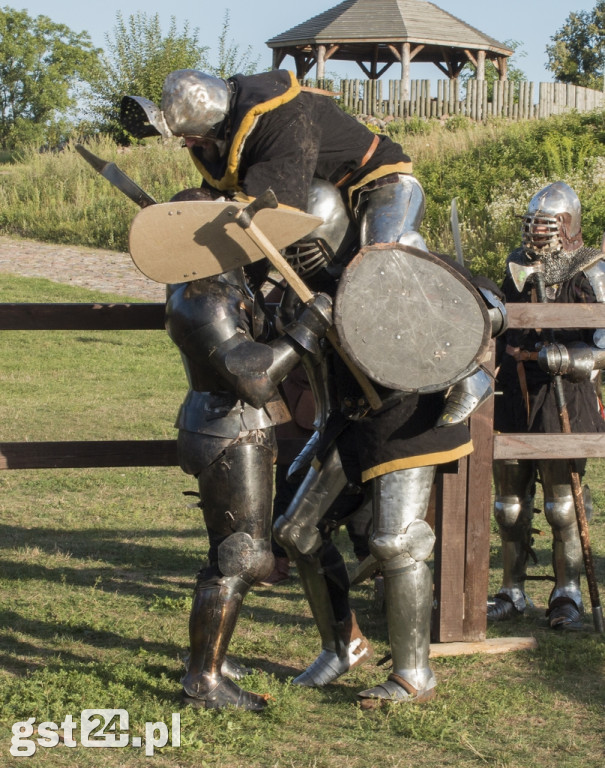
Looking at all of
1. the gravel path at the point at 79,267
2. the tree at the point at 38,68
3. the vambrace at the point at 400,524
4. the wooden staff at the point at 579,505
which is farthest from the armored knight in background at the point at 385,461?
the tree at the point at 38,68

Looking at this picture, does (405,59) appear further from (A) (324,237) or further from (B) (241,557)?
(B) (241,557)

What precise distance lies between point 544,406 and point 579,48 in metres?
47.4

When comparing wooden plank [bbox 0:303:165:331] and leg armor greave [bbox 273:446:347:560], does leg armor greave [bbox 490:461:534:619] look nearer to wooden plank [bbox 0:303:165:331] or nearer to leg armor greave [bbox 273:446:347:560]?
leg armor greave [bbox 273:446:347:560]

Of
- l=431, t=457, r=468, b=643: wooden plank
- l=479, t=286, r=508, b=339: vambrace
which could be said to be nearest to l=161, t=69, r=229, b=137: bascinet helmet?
l=479, t=286, r=508, b=339: vambrace

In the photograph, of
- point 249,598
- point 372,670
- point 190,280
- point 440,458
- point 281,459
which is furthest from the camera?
point 249,598

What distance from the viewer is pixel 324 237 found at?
354cm

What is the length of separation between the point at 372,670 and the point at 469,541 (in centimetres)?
62

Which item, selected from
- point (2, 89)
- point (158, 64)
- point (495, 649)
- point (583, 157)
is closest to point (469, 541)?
point (495, 649)

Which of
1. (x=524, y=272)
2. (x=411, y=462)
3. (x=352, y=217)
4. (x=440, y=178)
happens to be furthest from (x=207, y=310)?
(x=440, y=178)

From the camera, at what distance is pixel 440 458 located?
11.4 feet

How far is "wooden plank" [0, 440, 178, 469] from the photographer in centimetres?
421

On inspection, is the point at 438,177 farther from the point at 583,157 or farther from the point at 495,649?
the point at 495,649

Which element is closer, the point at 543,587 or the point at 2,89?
the point at 543,587

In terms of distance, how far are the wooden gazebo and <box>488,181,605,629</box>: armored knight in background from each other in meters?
22.7
